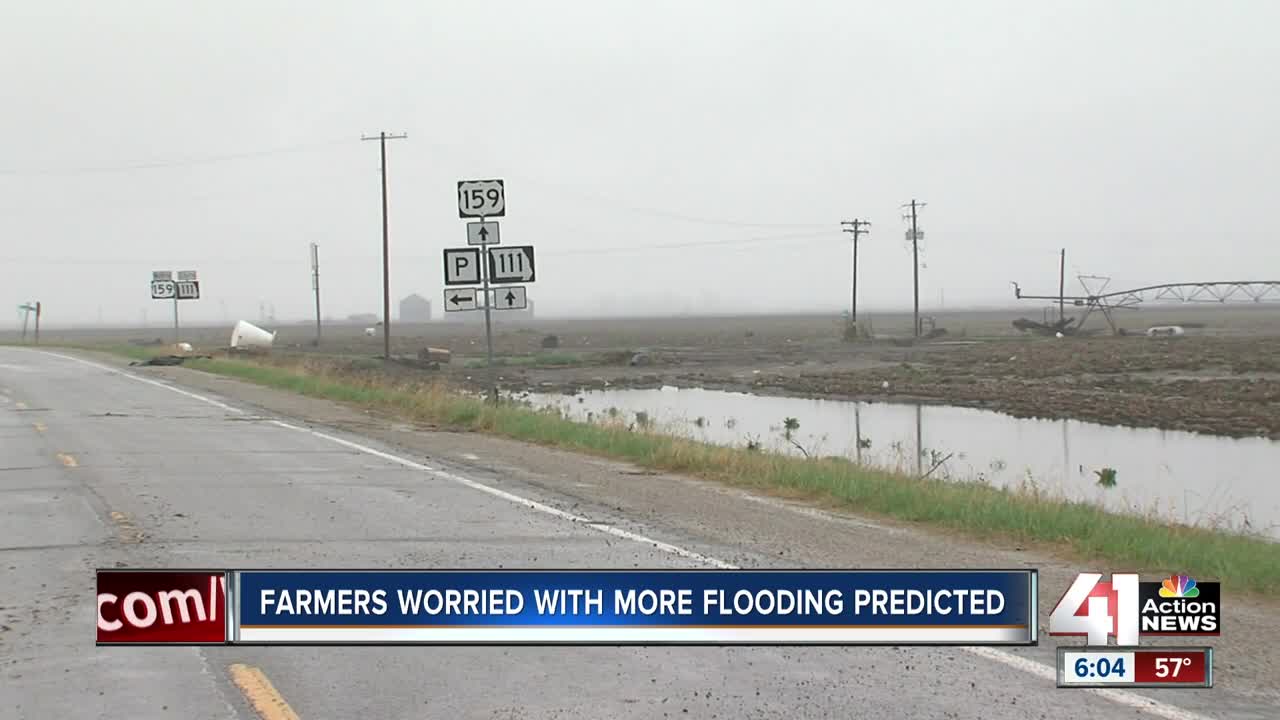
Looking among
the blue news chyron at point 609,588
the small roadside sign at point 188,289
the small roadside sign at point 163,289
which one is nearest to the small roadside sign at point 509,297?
the blue news chyron at point 609,588

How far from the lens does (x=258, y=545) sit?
9.98m

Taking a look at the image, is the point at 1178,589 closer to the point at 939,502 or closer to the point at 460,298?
the point at 939,502

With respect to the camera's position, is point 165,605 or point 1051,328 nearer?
point 165,605

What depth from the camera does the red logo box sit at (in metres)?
6.27

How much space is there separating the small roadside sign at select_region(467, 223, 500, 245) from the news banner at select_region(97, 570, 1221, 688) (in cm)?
1572

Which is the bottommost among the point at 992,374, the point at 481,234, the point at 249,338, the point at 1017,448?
the point at 1017,448

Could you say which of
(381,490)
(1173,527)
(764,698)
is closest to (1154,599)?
(764,698)

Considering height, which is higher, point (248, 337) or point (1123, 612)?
point (248, 337)

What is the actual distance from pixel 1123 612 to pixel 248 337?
5965 centimetres

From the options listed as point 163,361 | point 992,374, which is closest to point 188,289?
point 163,361

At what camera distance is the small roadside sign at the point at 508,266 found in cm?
2234

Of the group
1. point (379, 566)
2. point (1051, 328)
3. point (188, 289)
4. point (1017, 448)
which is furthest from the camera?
point (1051, 328)

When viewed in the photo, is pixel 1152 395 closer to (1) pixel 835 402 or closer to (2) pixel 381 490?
(1) pixel 835 402

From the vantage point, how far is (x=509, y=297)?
72.5ft
